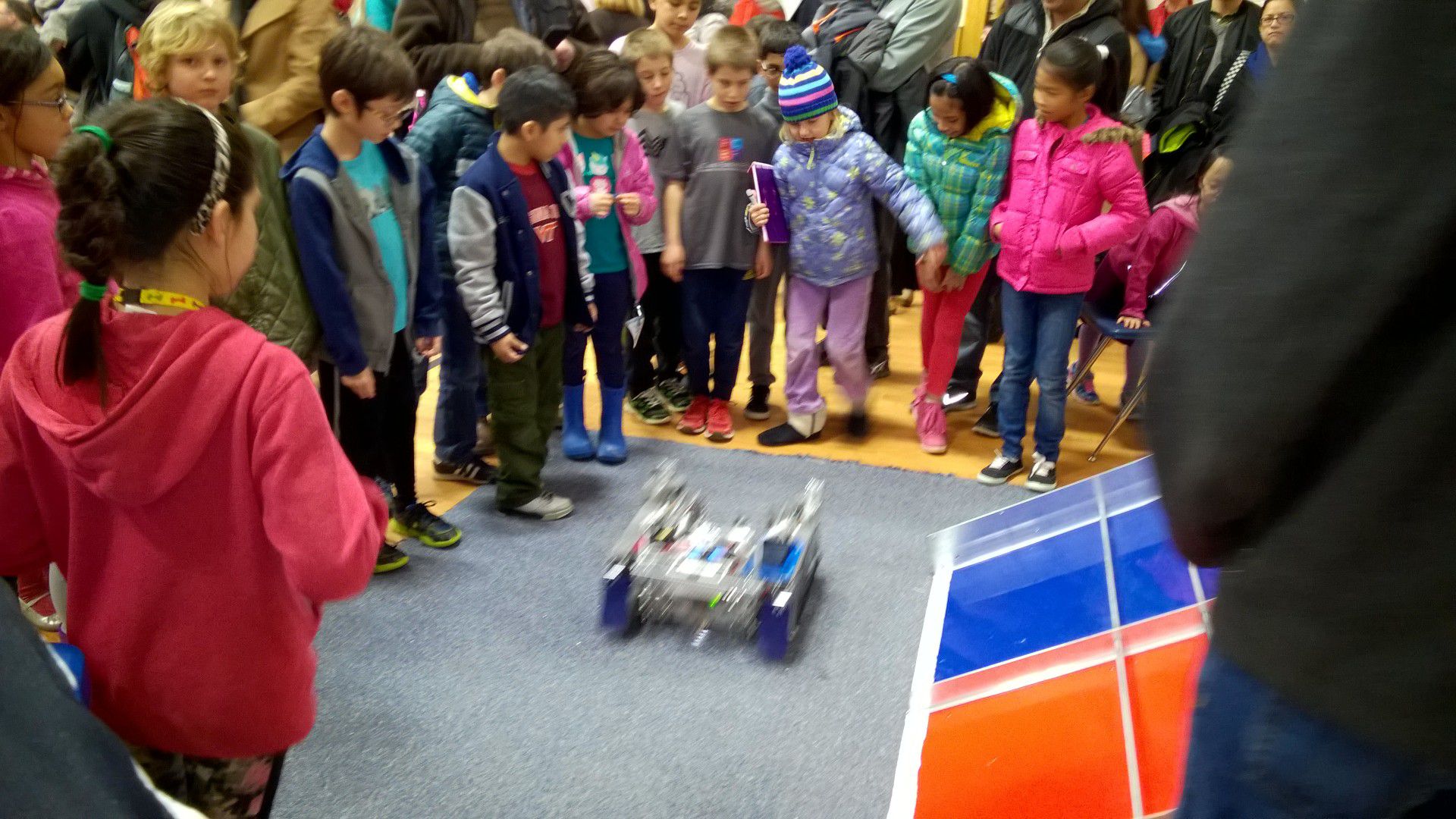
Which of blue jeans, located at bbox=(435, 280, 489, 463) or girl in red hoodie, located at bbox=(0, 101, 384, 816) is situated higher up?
girl in red hoodie, located at bbox=(0, 101, 384, 816)

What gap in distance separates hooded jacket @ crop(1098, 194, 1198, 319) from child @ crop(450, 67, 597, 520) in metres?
1.86

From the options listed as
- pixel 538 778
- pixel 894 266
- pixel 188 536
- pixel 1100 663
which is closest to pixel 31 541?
pixel 188 536

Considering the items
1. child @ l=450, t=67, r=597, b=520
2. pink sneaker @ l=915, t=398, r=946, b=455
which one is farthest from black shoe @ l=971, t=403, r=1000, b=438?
child @ l=450, t=67, r=597, b=520

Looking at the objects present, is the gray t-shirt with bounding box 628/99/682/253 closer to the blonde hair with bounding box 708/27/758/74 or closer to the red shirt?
the blonde hair with bounding box 708/27/758/74

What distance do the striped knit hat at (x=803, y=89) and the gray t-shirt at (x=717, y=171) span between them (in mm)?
224

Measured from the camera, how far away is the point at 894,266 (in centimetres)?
430

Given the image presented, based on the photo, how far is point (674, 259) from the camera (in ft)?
11.5

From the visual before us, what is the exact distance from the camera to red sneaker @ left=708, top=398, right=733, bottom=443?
3.70 meters

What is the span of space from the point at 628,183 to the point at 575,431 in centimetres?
87

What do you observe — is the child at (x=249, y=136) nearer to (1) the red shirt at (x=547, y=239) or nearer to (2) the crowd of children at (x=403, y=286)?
(2) the crowd of children at (x=403, y=286)

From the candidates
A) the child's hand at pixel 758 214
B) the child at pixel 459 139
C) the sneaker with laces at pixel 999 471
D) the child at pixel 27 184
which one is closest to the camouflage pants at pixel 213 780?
the child at pixel 27 184

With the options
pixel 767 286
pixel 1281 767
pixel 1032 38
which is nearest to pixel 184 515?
pixel 1281 767

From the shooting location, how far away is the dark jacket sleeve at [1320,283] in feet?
1.84

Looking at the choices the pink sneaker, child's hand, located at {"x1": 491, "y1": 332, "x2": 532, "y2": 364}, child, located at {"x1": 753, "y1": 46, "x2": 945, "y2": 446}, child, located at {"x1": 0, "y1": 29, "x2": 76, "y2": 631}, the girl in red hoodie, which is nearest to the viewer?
the girl in red hoodie
